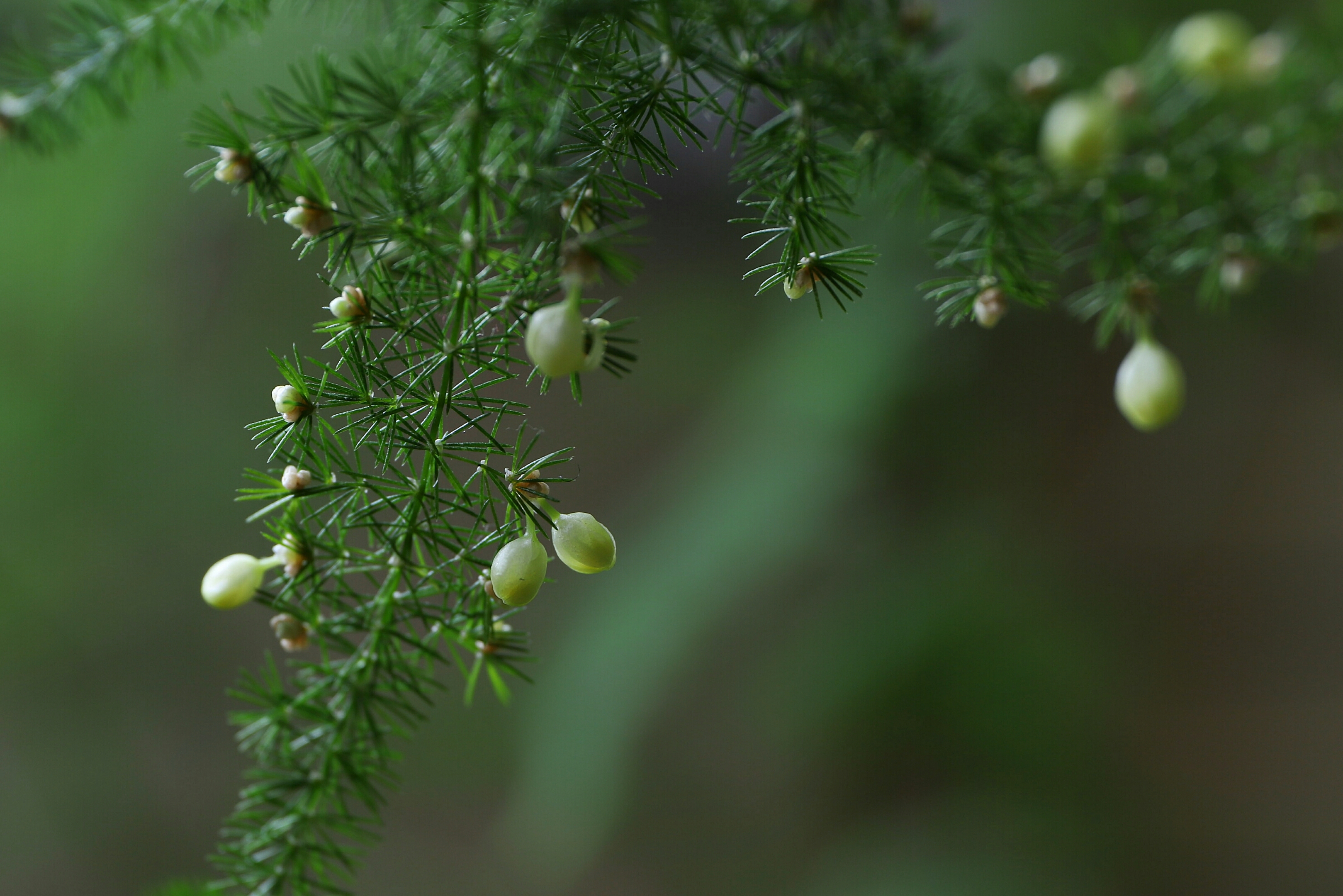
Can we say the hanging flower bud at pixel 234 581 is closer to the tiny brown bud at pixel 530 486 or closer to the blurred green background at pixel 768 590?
the tiny brown bud at pixel 530 486

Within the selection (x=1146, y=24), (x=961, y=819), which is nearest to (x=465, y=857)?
(x=961, y=819)

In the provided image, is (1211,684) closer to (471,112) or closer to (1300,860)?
(1300,860)

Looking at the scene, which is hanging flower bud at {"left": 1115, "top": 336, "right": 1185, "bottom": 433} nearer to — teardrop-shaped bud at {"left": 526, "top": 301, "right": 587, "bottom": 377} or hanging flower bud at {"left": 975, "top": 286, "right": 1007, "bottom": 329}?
hanging flower bud at {"left": 975, "top": 286, "right": 1007, "bottom": 329}

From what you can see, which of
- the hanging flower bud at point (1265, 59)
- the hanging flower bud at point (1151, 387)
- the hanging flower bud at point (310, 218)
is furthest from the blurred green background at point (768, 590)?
the hanging flower bud at point (310, 218)

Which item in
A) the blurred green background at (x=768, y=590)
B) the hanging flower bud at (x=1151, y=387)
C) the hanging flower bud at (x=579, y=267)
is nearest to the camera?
the hanging flower bud at (x=579, y=267)

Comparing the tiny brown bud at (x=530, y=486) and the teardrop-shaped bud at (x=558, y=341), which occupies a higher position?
the teardrop-shaped bud at (x=558, y=341)

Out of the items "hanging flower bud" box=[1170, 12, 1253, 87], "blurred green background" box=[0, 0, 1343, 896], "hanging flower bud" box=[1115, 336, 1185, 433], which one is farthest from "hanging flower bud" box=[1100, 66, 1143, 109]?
"blurred green background" box=[0, 0, 1343, 896]

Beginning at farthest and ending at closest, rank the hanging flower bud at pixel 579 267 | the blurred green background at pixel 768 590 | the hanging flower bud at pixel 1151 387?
the blurred green background at pixel 768 590 → the hanging flower bud at pixel 1151 387 → the hanging flower bud at pixel 579 267

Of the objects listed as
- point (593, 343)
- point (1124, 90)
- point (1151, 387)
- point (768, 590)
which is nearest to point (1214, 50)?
point (1124, 90)
